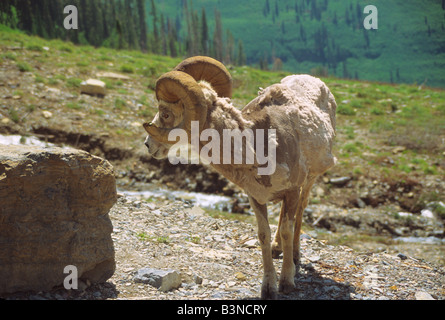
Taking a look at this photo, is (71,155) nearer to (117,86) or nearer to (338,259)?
(338,259)

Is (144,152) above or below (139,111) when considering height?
below

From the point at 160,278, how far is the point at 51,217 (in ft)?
5.95

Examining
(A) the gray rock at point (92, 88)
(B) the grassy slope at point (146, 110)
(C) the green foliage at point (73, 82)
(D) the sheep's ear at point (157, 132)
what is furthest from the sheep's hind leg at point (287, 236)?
(C) the green foliage at point (73, 82)

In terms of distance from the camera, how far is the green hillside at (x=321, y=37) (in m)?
126

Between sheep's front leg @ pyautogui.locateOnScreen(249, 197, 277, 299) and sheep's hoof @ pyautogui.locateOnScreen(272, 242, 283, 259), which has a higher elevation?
sheep's front leg @ pyautogui.locateOnScreen(249, 197, 277, 299)

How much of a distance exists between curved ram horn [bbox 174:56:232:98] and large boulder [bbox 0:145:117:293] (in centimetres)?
189

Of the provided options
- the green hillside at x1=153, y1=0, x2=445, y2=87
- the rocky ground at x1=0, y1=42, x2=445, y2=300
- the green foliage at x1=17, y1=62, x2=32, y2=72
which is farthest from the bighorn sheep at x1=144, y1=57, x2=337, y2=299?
the green hillside at x1=153, y1=0, x2=445, y2=87

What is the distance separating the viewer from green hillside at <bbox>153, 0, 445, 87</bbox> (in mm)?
126062

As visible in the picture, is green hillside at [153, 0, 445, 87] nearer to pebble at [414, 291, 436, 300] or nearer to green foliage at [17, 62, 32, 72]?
green foliage at [17, 62, 32, 72]

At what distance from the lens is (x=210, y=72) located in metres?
5.88

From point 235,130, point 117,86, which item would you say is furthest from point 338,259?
point 117,86

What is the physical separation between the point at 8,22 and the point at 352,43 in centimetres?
16177

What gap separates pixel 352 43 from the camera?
165500 mm

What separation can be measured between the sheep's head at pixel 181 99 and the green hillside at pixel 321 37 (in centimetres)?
11619
